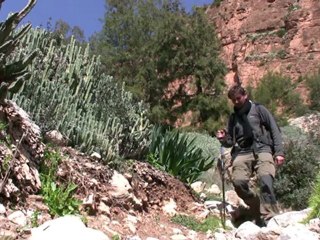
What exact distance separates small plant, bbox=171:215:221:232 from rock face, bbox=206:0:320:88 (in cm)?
4704

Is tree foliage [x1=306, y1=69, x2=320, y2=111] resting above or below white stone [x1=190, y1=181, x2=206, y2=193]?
above

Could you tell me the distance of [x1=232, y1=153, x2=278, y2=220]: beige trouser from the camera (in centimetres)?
607

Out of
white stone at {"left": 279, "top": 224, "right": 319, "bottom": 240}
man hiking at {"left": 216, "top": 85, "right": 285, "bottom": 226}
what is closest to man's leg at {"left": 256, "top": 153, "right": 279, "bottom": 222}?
man hiking at {"left": 216, "top": 85, "right": 285, "bottom": 226}

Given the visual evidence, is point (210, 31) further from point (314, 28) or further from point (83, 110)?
point (314, 28)

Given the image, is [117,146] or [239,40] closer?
[117,146]

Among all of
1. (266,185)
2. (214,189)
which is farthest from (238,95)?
(214,189)

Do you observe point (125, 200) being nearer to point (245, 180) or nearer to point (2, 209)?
point (245, 180)

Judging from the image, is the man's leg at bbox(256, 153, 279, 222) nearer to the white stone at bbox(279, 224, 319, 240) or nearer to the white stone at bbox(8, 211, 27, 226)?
the white stone at bbox(279, 224, 319, 240)

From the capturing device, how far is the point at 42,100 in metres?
6.27

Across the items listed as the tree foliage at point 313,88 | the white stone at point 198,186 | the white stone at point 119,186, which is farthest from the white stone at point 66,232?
the tree foliage at point 313,88

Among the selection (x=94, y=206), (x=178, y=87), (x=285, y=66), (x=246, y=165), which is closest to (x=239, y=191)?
(x=246, y=165)

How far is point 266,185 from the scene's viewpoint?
240 inches

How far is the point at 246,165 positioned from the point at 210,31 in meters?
20.6

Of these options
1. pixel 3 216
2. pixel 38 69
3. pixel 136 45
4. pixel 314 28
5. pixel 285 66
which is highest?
pixel 314 28
